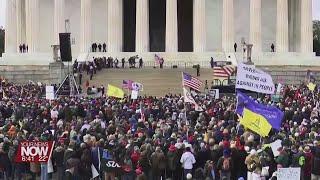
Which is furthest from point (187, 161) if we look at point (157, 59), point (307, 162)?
point (157, 59)

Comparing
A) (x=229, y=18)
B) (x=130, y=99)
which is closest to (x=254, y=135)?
(x=130, y=99)

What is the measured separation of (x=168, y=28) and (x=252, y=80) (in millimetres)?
52130

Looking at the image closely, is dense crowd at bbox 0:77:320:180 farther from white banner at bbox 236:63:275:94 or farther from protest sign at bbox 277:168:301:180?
white banner at bbox 236:63:275:94

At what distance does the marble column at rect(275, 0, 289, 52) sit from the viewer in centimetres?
8575

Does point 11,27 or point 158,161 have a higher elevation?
point 11,27

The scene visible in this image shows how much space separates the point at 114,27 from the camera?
278 feet

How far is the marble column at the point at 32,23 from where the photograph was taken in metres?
86.9

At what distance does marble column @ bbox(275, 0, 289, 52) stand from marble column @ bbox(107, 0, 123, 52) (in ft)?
57.7

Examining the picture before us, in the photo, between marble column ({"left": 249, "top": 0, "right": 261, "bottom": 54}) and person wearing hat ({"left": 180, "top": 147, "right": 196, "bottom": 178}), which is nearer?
person wearing hat ({"left": 180, "top": 147, "right": 196, "bottom": 178})

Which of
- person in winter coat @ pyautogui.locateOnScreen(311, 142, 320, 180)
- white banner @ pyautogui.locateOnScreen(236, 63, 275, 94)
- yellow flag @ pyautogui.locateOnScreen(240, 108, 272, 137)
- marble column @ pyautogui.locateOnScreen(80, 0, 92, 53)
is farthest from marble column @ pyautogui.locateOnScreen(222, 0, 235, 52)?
person in winter coat @ pyautogui.locateOnScreen(311, 142, 320, 180)

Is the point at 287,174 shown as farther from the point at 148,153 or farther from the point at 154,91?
the point at 154,91

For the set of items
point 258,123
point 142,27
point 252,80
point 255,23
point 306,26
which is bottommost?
point 258,123

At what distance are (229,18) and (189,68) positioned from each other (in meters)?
11.5

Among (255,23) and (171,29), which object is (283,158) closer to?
(171,29)
